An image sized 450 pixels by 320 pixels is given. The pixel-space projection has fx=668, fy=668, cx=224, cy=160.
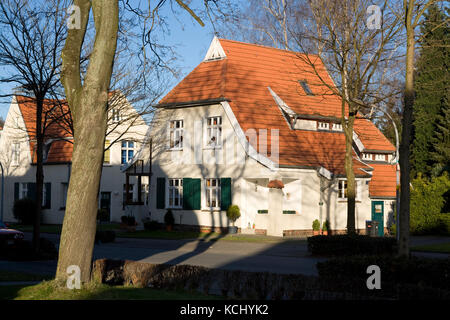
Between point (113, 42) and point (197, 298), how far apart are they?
483 centimetres

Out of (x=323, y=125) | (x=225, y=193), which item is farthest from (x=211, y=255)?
(x=323, y=125)

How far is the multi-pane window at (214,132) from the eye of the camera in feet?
116

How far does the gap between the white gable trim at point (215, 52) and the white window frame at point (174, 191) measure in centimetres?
726

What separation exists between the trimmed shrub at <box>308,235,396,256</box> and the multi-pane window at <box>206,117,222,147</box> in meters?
12.4

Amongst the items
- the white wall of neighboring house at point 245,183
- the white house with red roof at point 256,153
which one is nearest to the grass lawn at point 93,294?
the white house with red roof at point 256,153

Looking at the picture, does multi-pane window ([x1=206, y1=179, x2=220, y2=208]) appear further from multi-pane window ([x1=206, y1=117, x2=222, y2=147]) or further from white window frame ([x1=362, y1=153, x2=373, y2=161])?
white window frame ([x1=362, y1=153, x2=373, y2=161])

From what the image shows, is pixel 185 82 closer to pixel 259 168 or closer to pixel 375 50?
pixel 259 168

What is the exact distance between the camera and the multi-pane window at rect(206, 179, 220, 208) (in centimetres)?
3531

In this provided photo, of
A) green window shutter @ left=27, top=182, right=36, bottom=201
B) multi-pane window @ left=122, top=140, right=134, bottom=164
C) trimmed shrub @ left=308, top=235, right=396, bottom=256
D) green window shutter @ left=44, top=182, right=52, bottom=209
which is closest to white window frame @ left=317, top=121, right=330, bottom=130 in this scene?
trimmed shrub @ left=308, top=235, right=396, bottom=256

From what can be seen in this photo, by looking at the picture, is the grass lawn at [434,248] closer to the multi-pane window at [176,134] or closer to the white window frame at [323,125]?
the white window frame at [323,125]

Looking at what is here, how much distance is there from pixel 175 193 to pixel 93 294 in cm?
2688

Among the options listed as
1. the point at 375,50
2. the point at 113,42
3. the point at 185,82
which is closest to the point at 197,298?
the point at 113,42

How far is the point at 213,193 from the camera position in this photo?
35656 mm
